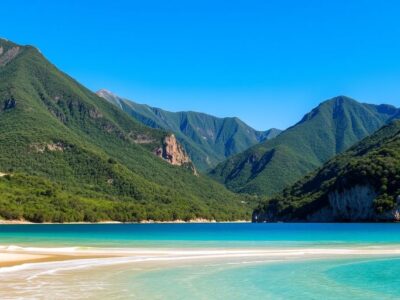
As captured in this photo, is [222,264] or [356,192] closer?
[222,264]

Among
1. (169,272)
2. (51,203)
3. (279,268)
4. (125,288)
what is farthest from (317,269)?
(51,203)

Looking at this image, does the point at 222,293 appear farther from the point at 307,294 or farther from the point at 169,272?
the point at 169,272

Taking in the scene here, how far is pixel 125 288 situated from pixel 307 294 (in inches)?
383

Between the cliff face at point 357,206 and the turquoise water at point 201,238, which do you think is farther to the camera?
the cliff face at point 357,206

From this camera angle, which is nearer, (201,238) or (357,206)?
(201,238)

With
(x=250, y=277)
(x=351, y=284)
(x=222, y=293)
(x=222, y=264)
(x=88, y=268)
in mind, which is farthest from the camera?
(x=222, y=264)

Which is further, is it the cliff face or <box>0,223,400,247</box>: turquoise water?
the cliff face

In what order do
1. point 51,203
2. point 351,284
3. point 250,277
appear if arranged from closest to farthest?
1. point 351,284
2. point 250,277
3. point 51,203

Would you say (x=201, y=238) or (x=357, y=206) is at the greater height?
(x=357, y=206)

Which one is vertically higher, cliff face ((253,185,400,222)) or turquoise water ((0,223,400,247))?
cliff face ((253,185,400,222))

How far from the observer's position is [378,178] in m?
174

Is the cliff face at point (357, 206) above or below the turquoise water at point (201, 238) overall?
above

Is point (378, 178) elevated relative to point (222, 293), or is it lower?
elevated

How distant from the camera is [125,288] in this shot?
1142 inches
